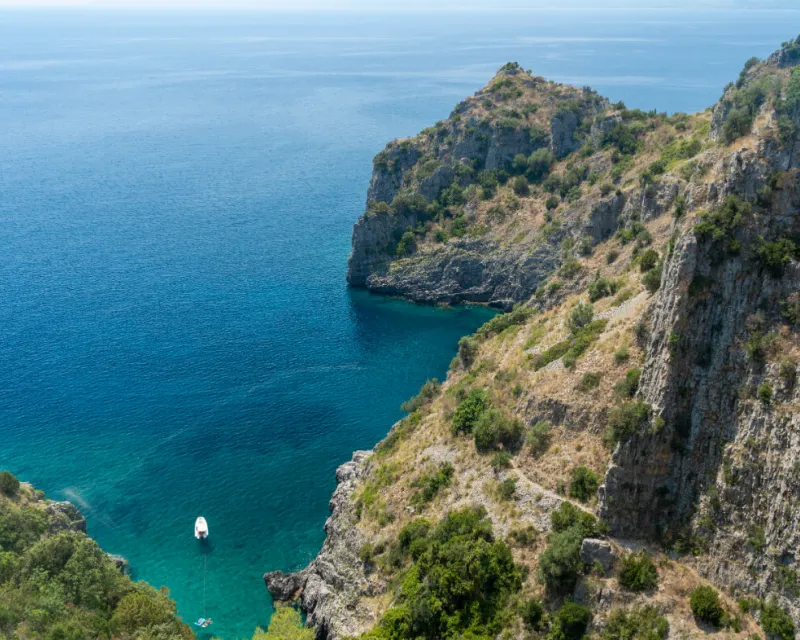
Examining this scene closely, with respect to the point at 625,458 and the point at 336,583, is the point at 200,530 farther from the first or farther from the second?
the point at 625,458

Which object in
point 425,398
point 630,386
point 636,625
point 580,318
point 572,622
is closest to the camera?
point 636,625

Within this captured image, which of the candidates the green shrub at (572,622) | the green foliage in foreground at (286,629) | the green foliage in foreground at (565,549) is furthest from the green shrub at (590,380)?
the green foliage in foreground at (286,629)

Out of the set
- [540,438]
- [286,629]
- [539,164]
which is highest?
[539,164]

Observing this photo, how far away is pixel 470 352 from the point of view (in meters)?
85.6

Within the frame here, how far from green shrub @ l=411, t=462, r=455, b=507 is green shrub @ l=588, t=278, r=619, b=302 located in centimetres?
2383

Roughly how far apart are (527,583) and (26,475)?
6393 cm

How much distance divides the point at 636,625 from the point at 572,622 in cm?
410

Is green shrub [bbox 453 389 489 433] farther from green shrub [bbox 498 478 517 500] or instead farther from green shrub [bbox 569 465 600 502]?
green shrub [bbox 569 465 600 502]

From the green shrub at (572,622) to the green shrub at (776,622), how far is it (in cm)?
1068

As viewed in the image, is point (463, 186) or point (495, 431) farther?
point (463, 186)

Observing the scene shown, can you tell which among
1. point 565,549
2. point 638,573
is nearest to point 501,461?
point 565,549

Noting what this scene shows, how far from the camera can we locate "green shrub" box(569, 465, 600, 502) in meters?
51.8

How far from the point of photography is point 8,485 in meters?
70.2

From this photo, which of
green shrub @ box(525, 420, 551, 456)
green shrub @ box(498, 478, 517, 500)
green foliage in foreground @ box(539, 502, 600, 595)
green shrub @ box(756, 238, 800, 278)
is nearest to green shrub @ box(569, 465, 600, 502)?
green foliage in foreground @ box(539, 502, 600, 595)
